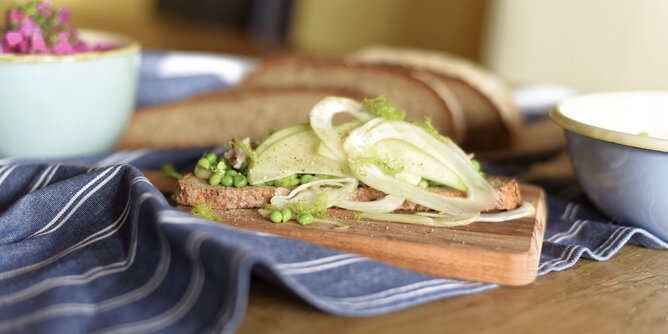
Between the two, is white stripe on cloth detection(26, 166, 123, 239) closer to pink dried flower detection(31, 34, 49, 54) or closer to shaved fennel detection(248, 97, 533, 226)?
shaved fennel detection(248, 97, 533, 226)

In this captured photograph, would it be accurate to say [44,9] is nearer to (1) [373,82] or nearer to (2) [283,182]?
(2) [283,182]

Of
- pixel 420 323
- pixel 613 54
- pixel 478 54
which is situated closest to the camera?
pixel 420 323

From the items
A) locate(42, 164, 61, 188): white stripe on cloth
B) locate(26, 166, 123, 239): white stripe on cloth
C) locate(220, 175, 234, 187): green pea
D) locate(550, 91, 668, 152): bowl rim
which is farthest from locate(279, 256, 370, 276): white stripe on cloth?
locate(42, 164, 61, 188): white stripe on cloth

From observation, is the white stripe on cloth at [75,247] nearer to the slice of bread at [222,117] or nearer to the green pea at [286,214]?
the green pea at [286,214]

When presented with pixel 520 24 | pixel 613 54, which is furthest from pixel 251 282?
pixel 520 24

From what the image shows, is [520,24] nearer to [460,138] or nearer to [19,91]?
[460,138]

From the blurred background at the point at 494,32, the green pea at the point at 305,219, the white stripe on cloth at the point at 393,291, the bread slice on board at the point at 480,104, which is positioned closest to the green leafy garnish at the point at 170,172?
the green pea at the point at 305,219
